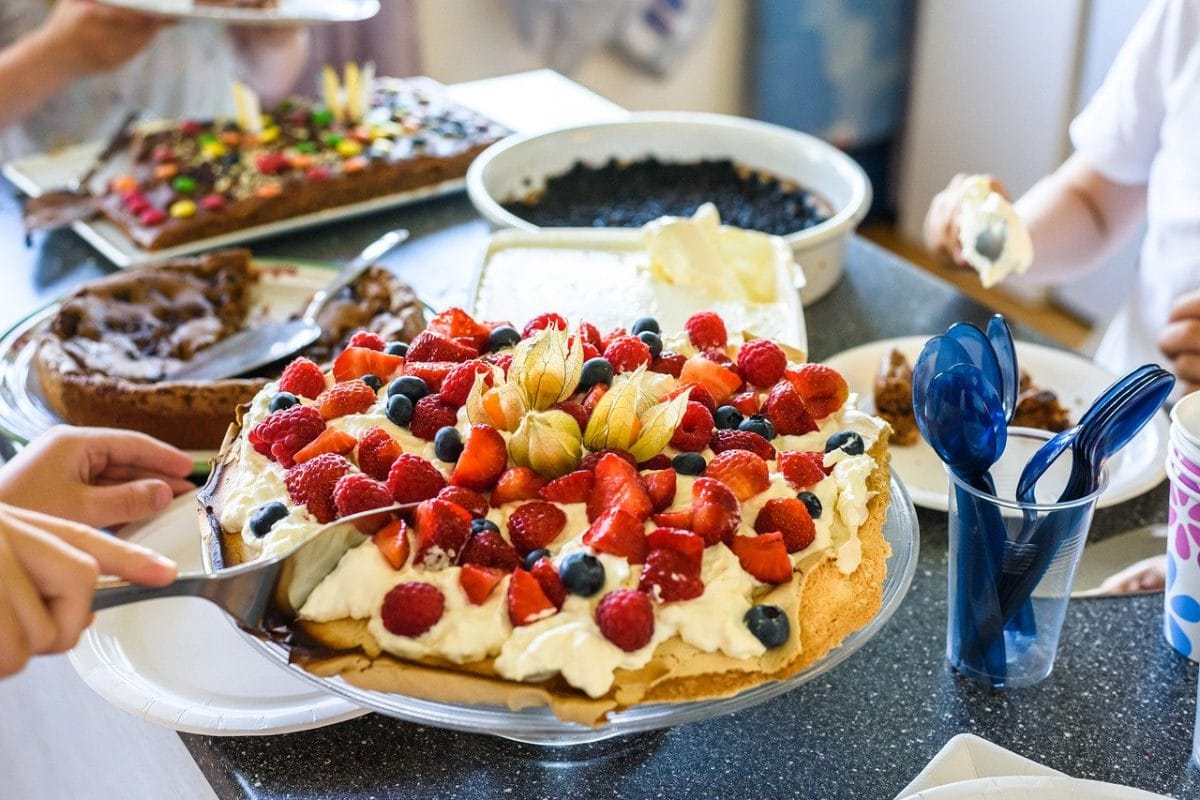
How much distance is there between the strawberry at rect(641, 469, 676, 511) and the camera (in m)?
0.96

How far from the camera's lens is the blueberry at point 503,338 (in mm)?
1191


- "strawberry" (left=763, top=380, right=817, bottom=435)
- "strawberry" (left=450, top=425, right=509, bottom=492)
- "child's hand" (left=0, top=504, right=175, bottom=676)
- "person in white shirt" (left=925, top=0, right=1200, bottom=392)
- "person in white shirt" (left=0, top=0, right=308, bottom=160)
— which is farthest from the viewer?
"person in white shirt" (left=0, top=0, right=308, bottom=160)

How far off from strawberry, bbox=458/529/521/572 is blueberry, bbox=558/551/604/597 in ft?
0.16

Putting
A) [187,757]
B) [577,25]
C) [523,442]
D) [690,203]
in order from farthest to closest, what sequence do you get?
[577,25] < [690,203] < [187,757] < [523,442]

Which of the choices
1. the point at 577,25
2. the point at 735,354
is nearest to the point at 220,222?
the point at 735,354

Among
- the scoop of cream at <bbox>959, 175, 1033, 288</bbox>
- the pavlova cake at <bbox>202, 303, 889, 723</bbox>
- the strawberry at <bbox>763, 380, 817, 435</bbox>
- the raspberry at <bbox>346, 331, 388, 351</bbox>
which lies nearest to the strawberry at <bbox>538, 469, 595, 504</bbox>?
the pavlova cake at <bbox>202, 303, 889, 723</bbox>

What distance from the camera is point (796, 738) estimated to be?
1.06 meters

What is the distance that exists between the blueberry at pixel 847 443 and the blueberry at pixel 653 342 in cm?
21

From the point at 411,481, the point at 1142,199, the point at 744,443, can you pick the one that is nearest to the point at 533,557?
the point at 411,481

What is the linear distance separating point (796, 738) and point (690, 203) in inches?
44.7

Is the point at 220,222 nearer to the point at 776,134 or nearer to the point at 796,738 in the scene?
the point at 776,134

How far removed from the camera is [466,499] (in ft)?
3.15

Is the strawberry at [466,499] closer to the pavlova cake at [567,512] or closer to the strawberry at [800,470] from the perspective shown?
the pavlova cake at [567,512]

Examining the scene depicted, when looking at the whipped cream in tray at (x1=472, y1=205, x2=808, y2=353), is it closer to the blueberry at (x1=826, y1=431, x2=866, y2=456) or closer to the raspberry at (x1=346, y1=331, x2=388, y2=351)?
the raspberry at (x1=346, y1=331, x2=388, y2=351)
